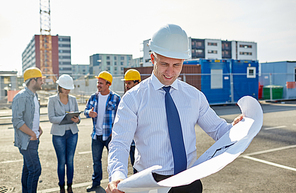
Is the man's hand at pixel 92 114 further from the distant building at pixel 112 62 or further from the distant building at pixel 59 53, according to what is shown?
the distant building at pixel 59 53

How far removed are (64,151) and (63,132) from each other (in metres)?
0.32

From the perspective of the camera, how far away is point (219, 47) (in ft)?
343

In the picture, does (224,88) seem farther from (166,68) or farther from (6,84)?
(166,68)

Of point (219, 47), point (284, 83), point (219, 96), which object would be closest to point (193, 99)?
point (219, 96)

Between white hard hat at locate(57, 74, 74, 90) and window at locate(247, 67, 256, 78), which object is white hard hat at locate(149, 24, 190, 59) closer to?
white hard hat at locate(57, 74, 74, 90)

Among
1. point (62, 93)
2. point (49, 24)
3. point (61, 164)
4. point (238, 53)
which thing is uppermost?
point (49, 24)

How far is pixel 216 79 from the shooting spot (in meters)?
18.4

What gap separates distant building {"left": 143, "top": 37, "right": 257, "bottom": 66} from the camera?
10000 centimetres

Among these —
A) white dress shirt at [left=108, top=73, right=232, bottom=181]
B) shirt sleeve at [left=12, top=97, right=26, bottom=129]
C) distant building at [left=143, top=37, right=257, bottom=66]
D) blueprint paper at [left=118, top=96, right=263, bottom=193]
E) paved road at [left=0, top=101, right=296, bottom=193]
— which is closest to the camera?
blueprint paper at [left=118, top=96, right=263, bottom=193]

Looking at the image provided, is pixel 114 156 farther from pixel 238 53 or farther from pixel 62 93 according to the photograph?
pixel 238 53

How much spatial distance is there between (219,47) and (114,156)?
108 m

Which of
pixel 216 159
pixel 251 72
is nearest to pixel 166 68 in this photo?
pixel 216 159

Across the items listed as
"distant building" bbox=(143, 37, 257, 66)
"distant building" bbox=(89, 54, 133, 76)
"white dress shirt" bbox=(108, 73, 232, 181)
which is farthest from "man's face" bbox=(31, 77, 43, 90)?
"distant building" bbox=(89, 54, 133, 76)

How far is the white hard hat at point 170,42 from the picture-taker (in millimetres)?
1923
